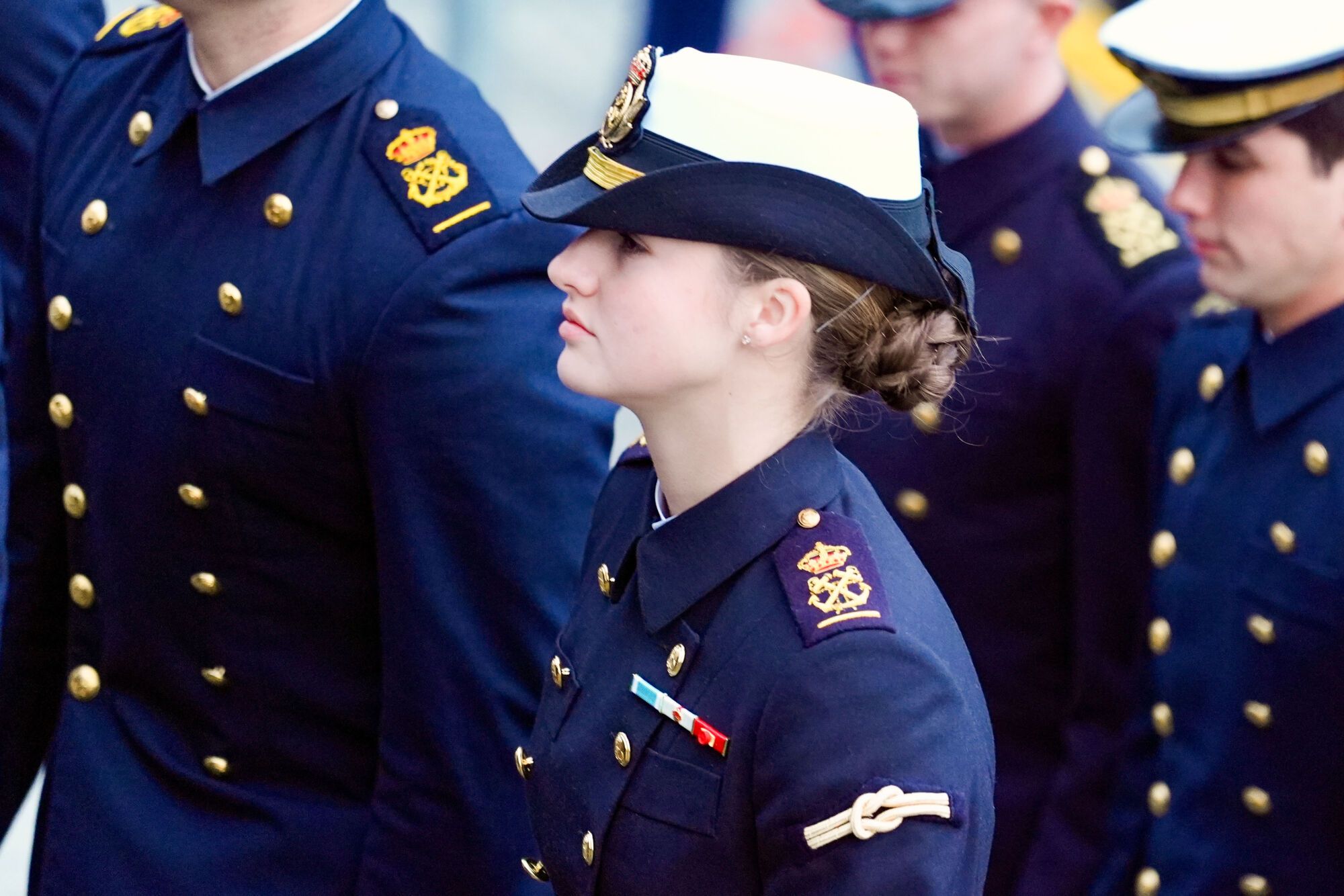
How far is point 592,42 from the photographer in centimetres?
549

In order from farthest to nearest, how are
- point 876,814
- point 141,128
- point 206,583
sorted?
point 141,128
point 206,583
point 876,814

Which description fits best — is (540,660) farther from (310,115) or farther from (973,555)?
(973,555)

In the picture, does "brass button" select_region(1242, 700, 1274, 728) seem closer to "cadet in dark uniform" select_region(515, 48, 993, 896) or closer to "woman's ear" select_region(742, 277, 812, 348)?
"cadet in dark uniform" select_region(515, 48, 993, 896)

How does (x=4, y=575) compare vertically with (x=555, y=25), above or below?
above

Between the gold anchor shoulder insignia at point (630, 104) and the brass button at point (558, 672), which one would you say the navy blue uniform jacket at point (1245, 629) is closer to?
the brass button at point (558, 672)

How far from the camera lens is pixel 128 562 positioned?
7.72ft

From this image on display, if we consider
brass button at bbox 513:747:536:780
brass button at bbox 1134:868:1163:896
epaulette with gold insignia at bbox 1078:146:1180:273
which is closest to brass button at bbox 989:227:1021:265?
epaulette with gold insignia at bbox 1078:146:1180:273

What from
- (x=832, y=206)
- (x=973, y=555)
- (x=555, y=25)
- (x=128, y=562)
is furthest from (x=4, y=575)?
(x=555, y=25)

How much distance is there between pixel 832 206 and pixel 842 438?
67.7 inches

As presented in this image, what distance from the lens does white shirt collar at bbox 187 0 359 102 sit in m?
2.28

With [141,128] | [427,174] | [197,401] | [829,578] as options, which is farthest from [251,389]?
[829,578]

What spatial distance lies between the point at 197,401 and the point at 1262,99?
4.92ft

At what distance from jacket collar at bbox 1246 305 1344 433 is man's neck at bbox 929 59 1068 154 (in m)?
0.72

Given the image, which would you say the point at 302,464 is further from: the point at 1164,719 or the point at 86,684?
the point at 1164,719
